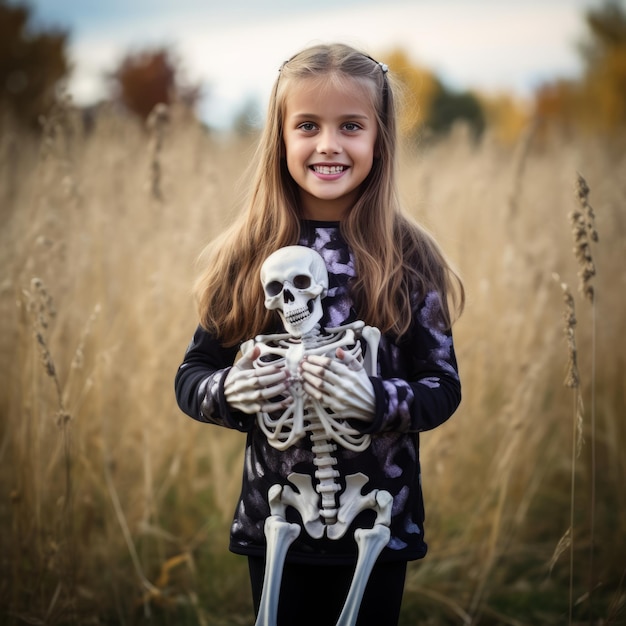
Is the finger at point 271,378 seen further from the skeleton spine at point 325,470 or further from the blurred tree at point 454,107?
the blurred tree at point 454,107

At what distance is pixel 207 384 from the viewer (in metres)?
1.73

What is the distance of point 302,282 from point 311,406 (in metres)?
0.28

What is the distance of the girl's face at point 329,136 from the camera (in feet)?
5.86

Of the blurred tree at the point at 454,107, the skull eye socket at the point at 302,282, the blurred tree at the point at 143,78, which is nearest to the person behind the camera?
the skull eye socket at the point at 302,282

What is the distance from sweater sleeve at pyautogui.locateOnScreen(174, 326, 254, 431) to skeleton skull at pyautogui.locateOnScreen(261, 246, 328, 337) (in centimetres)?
20

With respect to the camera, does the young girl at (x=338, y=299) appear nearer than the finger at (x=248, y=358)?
No

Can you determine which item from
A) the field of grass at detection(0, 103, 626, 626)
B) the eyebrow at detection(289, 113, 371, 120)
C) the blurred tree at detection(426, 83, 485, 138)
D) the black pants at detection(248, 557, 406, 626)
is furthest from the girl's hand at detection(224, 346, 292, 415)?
the blurred tree at detection(426, 83, 485, 138)

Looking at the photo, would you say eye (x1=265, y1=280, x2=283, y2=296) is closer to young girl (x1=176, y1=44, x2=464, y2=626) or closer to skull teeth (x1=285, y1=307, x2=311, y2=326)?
skull teeth (x1=285, y1=307, x2=311, y2=326)

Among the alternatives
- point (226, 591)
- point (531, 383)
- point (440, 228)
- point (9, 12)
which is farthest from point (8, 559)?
point (9, 12)

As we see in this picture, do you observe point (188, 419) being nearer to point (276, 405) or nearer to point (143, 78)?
point (276, 405)

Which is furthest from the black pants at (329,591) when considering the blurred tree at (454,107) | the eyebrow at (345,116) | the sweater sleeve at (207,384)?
the blurred tree at (454,107)

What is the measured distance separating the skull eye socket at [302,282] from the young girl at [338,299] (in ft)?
0.45

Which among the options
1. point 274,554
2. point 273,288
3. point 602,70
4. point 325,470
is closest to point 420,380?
point 325,470

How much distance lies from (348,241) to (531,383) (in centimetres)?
124
